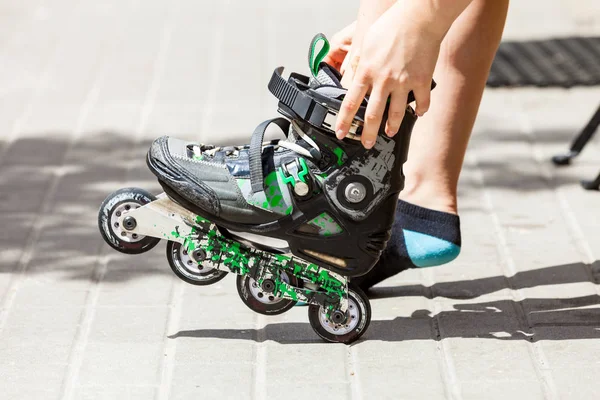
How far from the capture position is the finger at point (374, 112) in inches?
102

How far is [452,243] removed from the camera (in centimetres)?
306

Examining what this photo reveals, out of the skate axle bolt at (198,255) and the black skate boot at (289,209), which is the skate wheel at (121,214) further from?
the skate axle bolt at (198,255)

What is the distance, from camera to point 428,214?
3.11m

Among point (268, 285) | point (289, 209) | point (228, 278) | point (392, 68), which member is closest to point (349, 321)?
point (268, 285)

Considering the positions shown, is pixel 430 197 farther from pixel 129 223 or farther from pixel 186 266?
pixel 129 223

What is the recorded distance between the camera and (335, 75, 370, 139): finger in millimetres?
2594

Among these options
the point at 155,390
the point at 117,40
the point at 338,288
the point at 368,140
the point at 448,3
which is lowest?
the point at 155,390

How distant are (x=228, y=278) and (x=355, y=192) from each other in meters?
0.73

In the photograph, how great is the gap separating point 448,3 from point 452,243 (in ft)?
2.48

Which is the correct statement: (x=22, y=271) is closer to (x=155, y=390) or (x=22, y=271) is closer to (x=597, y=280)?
(x=155, y=390)

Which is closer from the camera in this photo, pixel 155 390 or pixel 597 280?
pixel 155 390

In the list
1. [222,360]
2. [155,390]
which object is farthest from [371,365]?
[155,390]

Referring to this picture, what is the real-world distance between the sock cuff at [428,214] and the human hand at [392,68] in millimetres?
532

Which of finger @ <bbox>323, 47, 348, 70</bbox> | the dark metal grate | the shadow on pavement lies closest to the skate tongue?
finger @ <bbox>323, 47, 348, 70</bbox>
